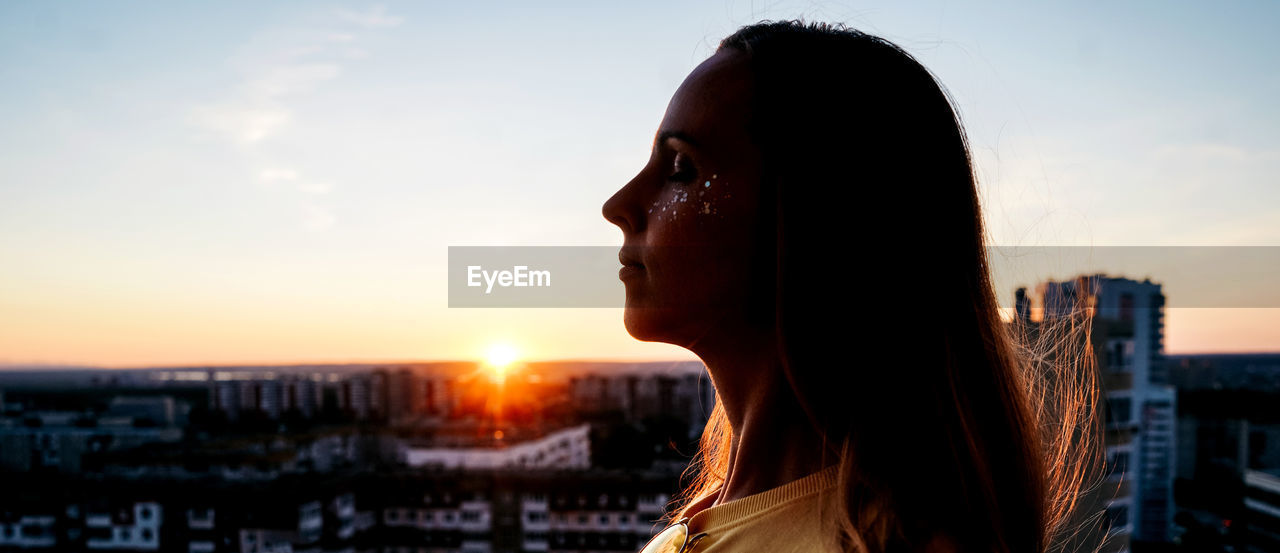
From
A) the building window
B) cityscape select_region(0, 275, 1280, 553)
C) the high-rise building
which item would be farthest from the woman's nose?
the high-rise building

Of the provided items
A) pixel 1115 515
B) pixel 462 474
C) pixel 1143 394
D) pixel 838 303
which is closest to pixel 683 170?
pixel 838 303

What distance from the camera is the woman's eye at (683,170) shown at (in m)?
0.48

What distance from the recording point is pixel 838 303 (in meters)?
0.43

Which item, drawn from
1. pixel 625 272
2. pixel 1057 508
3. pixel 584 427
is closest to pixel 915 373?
pixel 625 272

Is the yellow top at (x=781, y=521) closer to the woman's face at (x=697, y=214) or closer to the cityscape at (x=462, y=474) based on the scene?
the woman's face at (x=697, y=214)

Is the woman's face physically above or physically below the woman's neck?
above

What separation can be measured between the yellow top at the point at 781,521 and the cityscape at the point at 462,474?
4.45 meters

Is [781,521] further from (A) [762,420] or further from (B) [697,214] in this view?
(B) [697,214]

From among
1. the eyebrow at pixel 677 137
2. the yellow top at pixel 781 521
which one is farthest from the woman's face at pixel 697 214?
the yellow top at pixel 781 521

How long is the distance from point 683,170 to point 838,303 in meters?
0.13

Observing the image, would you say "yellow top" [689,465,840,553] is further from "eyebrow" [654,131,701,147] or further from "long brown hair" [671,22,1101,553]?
"eyebrow" [654,131,701,147]

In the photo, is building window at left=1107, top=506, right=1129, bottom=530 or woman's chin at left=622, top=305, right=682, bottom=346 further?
building window at left=1107, top=506, right=1129, bottom=530

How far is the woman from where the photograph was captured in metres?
0.39

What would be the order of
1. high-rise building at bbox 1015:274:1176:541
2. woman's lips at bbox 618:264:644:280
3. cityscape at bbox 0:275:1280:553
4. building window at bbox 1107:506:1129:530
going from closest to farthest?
woman's lips at bbox 618:264:644:280 → building window at bbox 1107:506:1129:530 → high-rise building at bbox 1015:274:1176:541 → cityscape at bbox 0:275:1280:553
